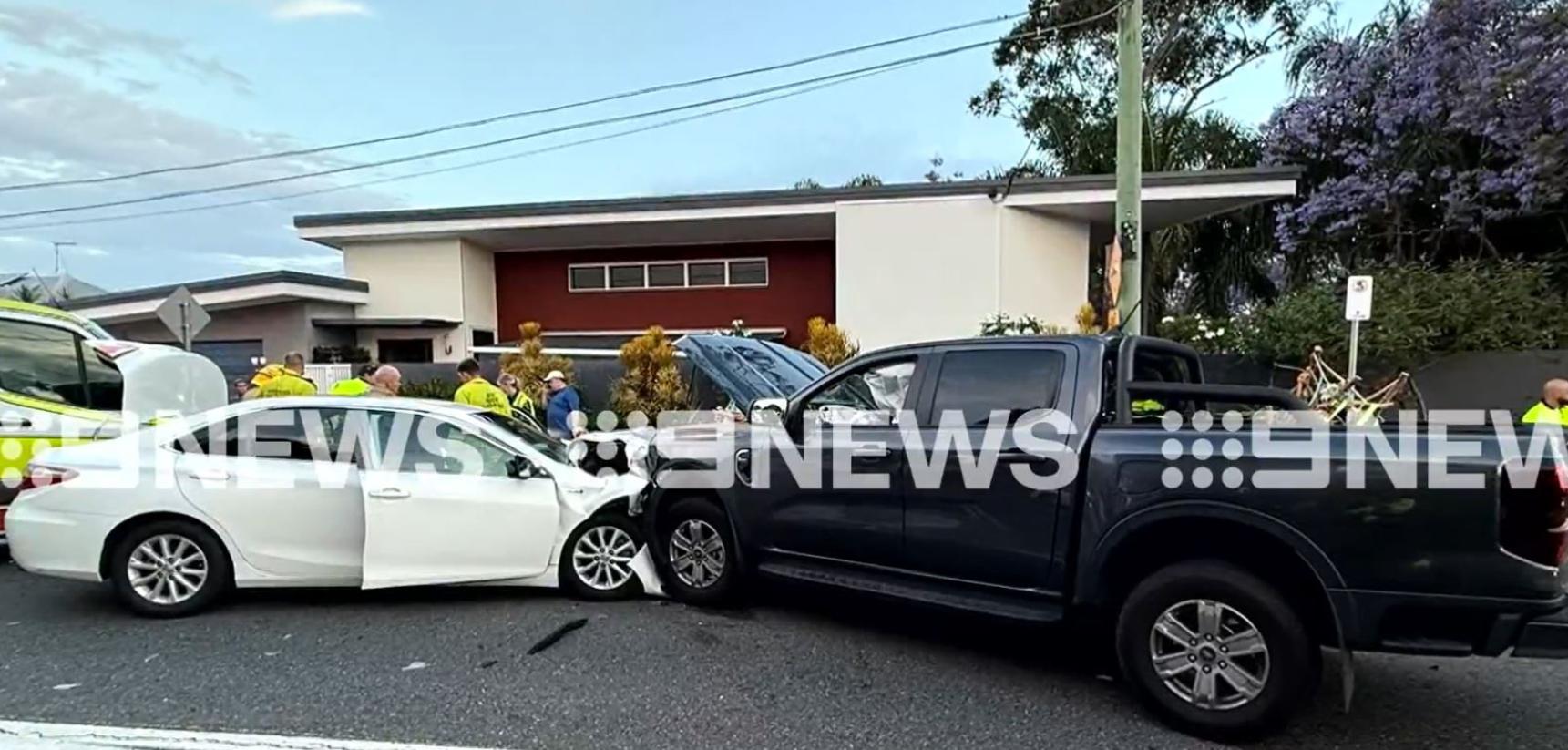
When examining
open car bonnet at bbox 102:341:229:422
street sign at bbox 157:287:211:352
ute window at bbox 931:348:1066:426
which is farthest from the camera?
street sign at bbox 157:287:211:352

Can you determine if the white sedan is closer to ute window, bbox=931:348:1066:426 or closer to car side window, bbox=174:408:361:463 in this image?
car side window, bbox=174:408:361:463

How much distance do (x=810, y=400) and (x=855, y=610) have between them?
1407 millimetres

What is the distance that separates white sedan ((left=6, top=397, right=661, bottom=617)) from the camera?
17.2ft

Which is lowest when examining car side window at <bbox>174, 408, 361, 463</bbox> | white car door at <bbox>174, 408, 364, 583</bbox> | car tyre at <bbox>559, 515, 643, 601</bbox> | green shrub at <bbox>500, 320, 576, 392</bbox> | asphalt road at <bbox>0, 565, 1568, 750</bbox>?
asphalt road at <bbox>0, 565, 1568, 750</bbox>

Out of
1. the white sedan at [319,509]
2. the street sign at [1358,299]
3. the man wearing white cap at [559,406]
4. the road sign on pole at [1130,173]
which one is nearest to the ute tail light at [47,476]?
the white sedan at [319,509]

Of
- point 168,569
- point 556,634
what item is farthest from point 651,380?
point 556,634

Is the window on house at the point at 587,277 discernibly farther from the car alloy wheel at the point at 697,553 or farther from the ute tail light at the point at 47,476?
the car alloy wheel at the point at 697,553

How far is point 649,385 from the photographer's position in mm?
12094

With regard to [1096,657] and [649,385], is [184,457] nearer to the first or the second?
[1096,657]

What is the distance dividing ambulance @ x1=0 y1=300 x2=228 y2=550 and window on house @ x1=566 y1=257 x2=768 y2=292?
10298mm

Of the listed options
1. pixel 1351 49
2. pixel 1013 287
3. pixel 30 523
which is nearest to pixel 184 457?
pixel 30 523

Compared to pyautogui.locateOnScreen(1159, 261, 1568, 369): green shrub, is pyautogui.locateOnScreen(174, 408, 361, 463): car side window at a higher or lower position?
lower

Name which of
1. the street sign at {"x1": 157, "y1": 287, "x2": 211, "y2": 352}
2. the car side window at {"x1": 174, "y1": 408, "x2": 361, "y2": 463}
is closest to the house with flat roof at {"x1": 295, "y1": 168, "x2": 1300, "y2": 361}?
the street sign at {"x1": 157, "y1": 287, "x2": 211, "y2": 352}

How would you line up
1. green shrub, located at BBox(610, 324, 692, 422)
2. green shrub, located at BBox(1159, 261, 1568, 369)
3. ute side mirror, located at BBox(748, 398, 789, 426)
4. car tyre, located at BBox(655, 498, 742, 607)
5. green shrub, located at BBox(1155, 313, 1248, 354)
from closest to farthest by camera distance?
car tyre, located at BBox(655, 498, 742, 607)
ute side mirror, located at BBox(748, 398, 789, 426)
green shrub, located at BBox(1159, 261, 1568, 369)
green shrub, located at BBox(610, 324, 692, 422)
green shrub, located at BBox(1155, 313, 1248, 354)
